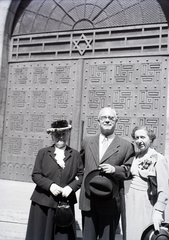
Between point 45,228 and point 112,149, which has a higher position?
point 112,149

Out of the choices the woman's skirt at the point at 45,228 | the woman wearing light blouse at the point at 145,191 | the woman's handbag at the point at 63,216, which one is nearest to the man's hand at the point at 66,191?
the woman's handbag at the point at 63,216

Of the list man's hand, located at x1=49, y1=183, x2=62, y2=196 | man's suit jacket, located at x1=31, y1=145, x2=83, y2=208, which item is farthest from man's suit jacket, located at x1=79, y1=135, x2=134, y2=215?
man's hand, located at x1=49, y1=183, x2=62, y2=196

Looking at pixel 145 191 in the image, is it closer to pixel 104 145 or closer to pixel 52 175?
pixel 104 145

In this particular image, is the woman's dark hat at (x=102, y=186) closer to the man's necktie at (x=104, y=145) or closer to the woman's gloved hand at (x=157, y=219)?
the man's necktie at (x=104, y=145)

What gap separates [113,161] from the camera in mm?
2984

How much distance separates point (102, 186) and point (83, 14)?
489 cm

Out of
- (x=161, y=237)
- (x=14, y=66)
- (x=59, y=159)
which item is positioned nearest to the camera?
(x=161, y=237)

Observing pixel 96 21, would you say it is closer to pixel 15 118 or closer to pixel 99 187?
pixel 15 118

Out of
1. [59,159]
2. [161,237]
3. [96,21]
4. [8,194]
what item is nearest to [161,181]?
[161,237]

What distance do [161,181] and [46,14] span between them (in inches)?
212

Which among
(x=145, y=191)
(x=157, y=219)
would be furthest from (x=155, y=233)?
(x=145, y=191)

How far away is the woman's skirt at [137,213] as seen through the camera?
113 inches

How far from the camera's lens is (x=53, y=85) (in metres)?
6.52

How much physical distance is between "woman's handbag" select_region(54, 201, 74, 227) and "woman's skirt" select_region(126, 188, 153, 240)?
0.63 meters
